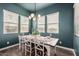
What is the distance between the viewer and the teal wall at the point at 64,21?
1.86 meters

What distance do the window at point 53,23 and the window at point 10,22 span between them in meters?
0.66

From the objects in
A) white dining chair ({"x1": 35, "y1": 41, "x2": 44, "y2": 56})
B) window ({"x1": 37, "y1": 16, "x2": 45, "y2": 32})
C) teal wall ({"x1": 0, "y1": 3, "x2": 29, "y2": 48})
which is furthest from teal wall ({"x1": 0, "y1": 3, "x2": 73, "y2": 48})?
white dining chair ({"x1": 35, "y1": 41, "x2": 44, "y2": 56})

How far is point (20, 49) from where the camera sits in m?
1.91

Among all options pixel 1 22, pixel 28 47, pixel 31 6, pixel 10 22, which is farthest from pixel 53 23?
pixel 1 22

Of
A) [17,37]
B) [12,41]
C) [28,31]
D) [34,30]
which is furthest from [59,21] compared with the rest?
[12,41]

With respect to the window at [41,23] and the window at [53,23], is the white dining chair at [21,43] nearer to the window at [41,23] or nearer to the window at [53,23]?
the window at [41,23]

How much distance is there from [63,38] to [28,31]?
716 mm

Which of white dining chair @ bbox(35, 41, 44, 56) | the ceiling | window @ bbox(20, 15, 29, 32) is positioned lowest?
white dining chair @ bbox(35, 41, 44, 56)

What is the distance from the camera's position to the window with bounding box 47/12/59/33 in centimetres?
189

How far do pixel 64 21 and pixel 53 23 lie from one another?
219 mm

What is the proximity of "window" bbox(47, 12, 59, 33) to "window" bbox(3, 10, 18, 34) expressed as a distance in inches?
26.1

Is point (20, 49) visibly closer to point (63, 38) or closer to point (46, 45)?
point (46, 45)

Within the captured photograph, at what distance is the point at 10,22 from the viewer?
1.90 metres

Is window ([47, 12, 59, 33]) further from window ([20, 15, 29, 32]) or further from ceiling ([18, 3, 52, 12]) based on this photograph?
window ([20, 15, 29, 32])
